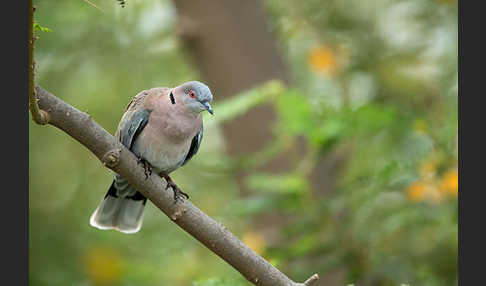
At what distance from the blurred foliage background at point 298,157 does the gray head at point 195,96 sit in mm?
1261

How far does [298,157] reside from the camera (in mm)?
5770

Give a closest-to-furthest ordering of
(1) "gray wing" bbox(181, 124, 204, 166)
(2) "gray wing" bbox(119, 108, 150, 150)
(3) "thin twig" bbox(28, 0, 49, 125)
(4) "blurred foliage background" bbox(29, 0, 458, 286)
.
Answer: (3) "thin twig" bbox(28, 0, 49, 125)
(2) "gray wing" bbox(119, 108, 150, 150)
(1) "gray wing" bbox(181, 124, 204, 166)
(4) "blurred foliage background" bbox(29, 0, 458, 286)

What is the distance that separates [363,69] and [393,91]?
0.44 meters

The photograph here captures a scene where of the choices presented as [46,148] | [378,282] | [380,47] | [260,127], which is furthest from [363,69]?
[46,148]

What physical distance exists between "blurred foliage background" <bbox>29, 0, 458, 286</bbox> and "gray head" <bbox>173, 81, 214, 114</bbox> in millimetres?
1261

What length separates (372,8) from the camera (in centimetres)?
700

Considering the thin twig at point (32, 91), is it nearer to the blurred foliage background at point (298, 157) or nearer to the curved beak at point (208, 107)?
the curved beak at point (208, 107)

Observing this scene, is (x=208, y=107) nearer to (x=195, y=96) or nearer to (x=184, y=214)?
(x=195, y=96)

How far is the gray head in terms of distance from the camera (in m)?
2.96

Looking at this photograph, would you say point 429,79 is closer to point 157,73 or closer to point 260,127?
point 260,127

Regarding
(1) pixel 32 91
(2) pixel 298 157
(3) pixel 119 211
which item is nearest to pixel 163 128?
(3) pixel 119 211

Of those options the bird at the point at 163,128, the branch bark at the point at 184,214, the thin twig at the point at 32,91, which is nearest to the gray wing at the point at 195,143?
the bird at the point at 163,128

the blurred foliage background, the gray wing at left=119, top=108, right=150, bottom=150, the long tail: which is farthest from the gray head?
the blurred foliage background

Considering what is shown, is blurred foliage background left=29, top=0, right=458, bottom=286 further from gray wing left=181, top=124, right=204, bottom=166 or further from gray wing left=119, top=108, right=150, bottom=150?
gray wing left=119, top=108, right=150, bottom=150
